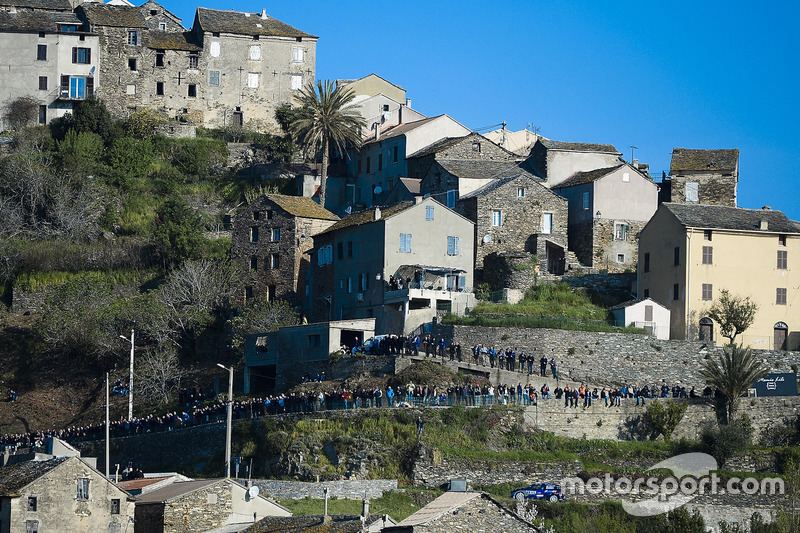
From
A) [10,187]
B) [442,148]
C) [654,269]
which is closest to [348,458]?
[654,269]

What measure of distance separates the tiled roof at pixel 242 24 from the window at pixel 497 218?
33.5m

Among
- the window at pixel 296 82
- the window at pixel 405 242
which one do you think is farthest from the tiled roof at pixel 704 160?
the window at pixel 296 82

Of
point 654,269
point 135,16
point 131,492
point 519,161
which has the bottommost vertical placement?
point 131,492

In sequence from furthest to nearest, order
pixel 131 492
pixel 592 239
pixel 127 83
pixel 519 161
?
pixel 127 83 < pixel 519 161 < pixel 592 239 < pixel 131 492

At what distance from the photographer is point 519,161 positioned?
96375mm

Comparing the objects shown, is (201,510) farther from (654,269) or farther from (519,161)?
(519,161)

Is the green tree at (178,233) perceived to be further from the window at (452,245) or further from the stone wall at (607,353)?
the stone wall at (607,353)

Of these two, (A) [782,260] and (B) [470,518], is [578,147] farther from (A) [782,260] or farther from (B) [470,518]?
(B) [470,518]

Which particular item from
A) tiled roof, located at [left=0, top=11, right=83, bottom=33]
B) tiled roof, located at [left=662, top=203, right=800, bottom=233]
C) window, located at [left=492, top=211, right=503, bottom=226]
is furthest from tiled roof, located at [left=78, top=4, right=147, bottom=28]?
tiled roof, located at [left=662, top=203, right=800, bottom=233]

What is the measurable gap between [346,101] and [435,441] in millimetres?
35893

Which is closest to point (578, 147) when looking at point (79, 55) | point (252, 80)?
point (252, 80)

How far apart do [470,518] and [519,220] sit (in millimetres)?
44132

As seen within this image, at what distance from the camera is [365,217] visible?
3351 inches

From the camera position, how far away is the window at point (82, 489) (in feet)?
175
